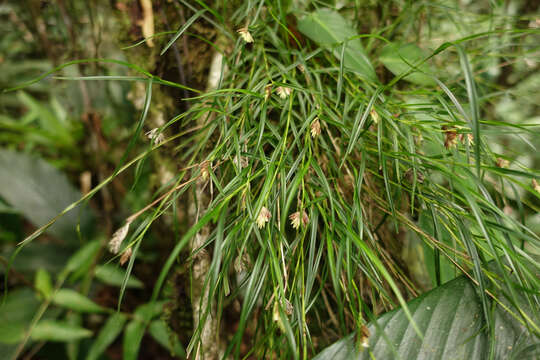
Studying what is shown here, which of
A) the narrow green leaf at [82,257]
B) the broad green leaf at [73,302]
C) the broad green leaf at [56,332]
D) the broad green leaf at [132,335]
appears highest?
the narrow green leaf at [82,257]

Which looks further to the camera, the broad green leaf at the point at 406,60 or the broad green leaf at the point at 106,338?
the broad green leaf at the point at 106,338

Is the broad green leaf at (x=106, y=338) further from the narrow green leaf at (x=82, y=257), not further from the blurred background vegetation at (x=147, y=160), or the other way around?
the narrow green leaf at (x=82, y=257)

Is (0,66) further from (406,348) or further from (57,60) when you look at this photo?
(406,348)

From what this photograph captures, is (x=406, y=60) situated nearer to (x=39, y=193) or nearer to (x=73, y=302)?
(x=73, y=302)

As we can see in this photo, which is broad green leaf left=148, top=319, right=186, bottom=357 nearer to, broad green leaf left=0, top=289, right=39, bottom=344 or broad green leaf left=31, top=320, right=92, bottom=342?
broad green leaf left=31, top=320, right=92, bottom=342

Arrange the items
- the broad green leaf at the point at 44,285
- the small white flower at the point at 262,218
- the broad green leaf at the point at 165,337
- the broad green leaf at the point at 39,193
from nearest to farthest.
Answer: the small white flower at the point at 262,218, the broad green leaf at the point at 165,337, the broad green leaf at the point at 44,285, the broad green leaf at the point at 39,193

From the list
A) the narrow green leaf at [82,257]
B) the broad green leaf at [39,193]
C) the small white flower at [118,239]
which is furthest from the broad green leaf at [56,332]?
the small white flower at [118,239]

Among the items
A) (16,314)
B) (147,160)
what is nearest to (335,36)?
(147,160)

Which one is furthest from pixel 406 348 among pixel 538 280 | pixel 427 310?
pixel 538 280
